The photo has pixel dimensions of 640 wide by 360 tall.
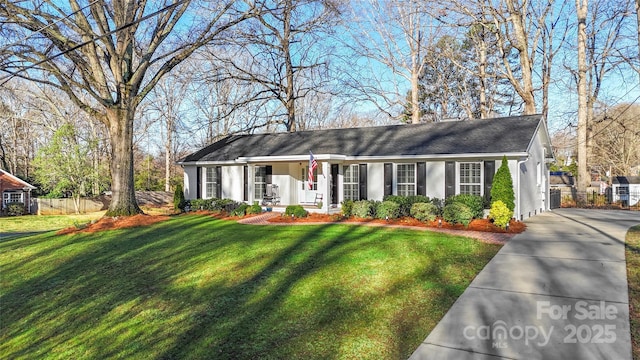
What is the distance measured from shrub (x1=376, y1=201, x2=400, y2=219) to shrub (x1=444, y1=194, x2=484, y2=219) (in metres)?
1.78

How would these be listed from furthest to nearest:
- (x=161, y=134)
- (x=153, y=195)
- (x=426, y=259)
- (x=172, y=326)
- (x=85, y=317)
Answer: (x=161, y=134), (x=153, y=195), (x=426, y=259), (x=85, y=317), (x=172, y=326)

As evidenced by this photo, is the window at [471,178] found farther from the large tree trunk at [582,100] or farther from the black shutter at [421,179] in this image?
the large tree trunk at [582,100]

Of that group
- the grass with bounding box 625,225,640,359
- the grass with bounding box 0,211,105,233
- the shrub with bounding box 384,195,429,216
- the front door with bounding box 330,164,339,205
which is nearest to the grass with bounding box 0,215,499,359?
the grass with bounding box 625,225,640,359

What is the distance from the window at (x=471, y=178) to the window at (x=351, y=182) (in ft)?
14.1

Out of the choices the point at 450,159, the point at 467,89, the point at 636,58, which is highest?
the point at 467,89

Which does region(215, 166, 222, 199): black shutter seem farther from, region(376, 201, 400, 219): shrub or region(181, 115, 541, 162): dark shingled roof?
region(376, 201, 400, 219): shrub

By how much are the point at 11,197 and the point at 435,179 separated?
32.2 meters

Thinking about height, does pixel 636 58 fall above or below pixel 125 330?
above

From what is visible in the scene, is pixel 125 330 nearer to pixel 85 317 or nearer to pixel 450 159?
pixel 85 317

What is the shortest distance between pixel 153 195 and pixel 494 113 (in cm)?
3032

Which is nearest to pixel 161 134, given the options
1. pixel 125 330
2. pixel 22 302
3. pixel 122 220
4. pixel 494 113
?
pixel 122 220

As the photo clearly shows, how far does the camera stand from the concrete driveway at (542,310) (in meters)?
4.67

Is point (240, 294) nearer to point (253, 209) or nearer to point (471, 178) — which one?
point (253, 209)

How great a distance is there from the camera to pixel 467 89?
31.8 metres
